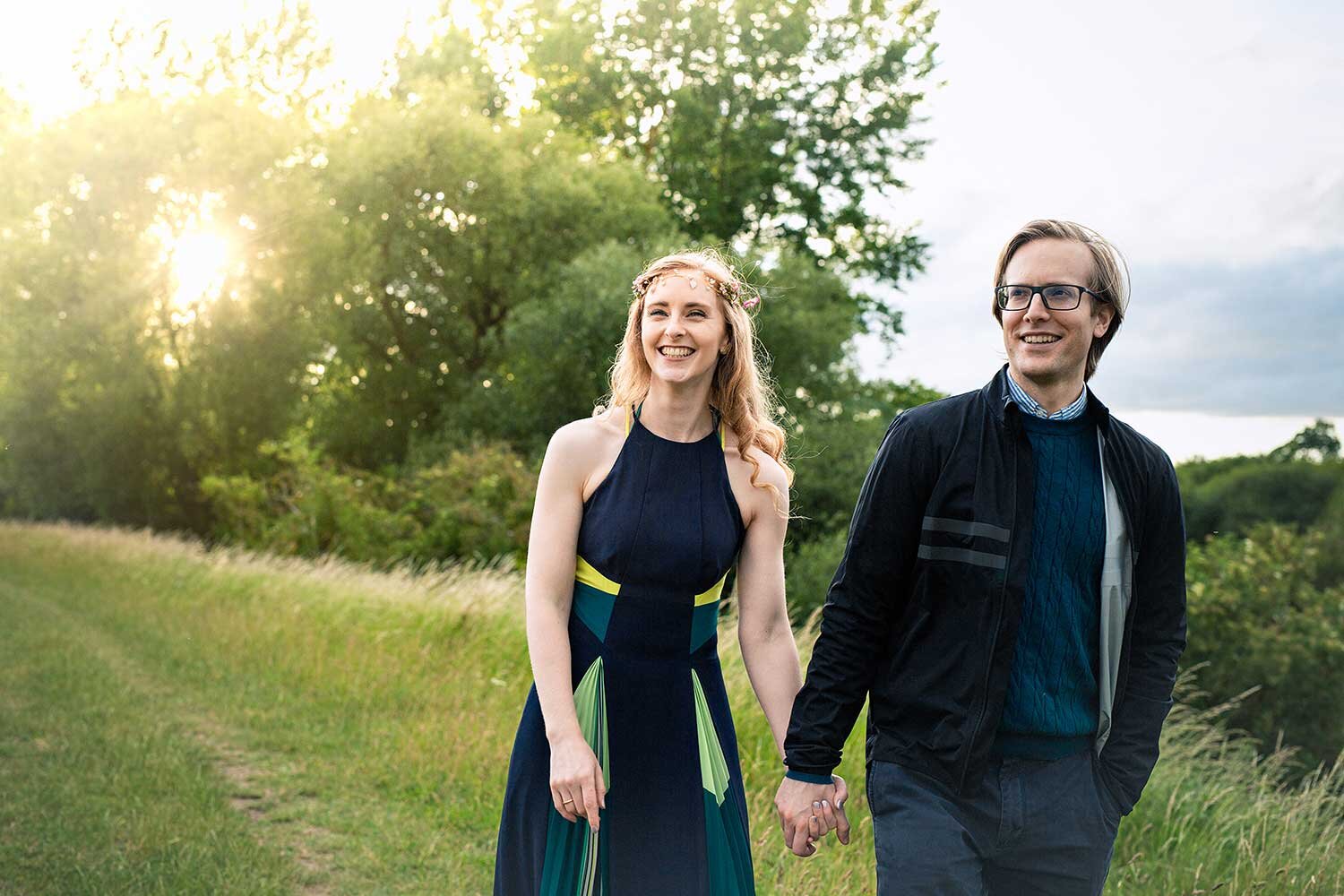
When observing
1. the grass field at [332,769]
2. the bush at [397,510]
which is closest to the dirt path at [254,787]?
the grass field at [332,769]

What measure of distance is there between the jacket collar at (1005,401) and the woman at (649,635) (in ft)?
2.21

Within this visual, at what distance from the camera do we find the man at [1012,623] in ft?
8.55

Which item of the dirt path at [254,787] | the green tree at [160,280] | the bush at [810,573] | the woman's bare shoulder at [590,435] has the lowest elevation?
the dirt path at [254,787]

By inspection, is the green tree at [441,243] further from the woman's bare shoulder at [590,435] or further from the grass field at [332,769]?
the woman's bare shoulder at [590,435]

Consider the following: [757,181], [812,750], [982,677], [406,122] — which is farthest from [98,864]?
[757,181]

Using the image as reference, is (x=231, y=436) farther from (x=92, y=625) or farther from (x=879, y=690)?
(x=879, y=690)

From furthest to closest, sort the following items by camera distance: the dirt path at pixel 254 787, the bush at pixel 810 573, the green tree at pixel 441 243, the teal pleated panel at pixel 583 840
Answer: the green tree at pixel 441 243 → the bush at pixel 810 573 → the dirt path at pixel 254 787 → the teal pleated panel at pixel 583 840

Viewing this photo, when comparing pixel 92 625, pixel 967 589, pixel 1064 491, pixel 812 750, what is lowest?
pixel 92 625

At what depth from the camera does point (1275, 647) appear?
18.4 meters

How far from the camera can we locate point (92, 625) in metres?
13.9

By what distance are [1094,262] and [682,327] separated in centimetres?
104

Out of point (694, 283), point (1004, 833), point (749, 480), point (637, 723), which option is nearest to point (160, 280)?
point (694, 283)

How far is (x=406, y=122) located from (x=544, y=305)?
5820mm

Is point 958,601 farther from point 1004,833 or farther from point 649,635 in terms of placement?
point 649,635
